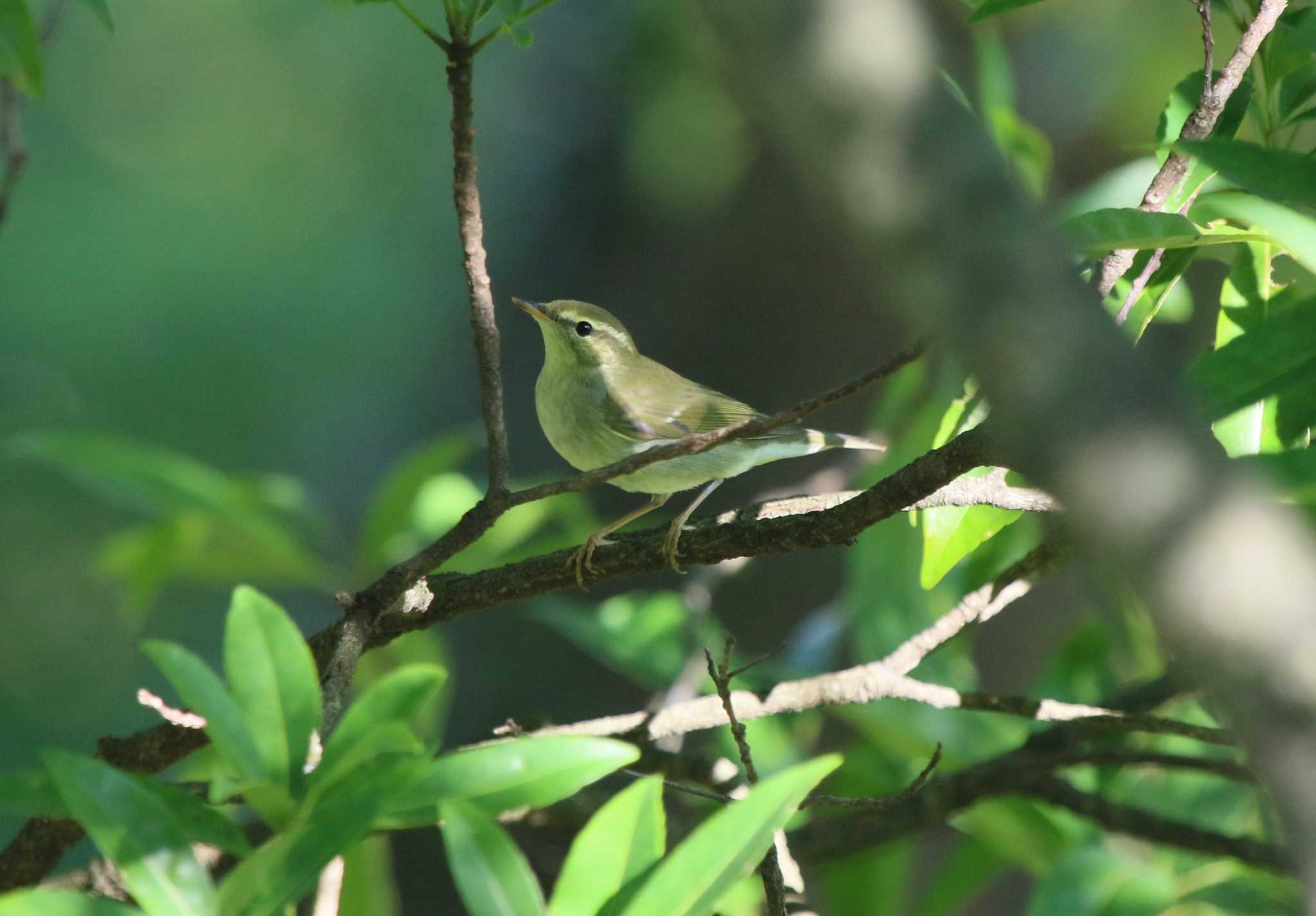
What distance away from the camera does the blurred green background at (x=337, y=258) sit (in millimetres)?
5273

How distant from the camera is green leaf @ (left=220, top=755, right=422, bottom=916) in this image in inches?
38.4

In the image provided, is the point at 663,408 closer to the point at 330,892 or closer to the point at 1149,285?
the point at 1149,285

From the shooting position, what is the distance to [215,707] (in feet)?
3.67

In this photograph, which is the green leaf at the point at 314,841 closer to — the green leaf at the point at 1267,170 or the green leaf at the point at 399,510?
the green leaf at the point at 1267,170

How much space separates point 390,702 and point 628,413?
8.09ft

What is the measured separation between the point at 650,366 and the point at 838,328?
1.17 m

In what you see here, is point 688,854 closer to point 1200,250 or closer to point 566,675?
point 1200,250

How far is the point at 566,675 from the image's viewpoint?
5.66 m

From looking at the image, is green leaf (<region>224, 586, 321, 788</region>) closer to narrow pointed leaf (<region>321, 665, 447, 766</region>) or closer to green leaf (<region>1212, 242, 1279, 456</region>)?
narrow pointed leaf (<region>321, 665, 447, 766</region>)

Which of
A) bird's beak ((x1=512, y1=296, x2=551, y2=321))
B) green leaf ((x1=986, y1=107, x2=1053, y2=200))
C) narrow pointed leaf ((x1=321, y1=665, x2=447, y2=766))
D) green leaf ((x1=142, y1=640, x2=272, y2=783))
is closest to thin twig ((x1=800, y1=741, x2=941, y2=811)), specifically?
narrow pointed leaf ((x1=321, y1=665, x2=447, y2=766))

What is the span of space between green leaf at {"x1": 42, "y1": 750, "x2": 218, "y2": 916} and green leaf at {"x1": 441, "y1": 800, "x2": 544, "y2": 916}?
22 cm

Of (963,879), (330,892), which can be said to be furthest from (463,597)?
(963,879)

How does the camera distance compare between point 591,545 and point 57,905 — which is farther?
point 591,545

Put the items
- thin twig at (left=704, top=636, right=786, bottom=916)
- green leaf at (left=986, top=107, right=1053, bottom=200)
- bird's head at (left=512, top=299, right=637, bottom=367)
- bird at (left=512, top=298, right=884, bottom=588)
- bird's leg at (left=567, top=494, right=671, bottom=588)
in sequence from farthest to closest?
bird's head at (left=512, top=299, right=637, bottom=367) < bird at (left=512, top=298, right=884, bottom=588) < green leaf at (left=986, top=107, right=1053, bottom=200) < bird's leg at (left=567, top=494, right=671, bottom=588) < thin twig at (left=704, top=636, right=786, bottom=916)
